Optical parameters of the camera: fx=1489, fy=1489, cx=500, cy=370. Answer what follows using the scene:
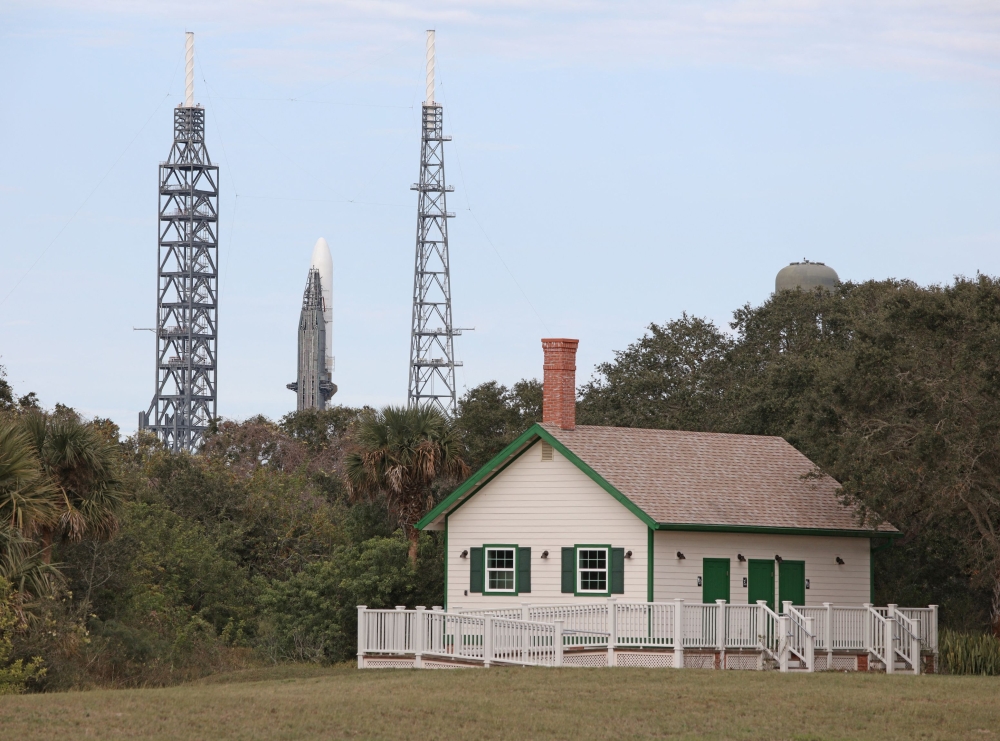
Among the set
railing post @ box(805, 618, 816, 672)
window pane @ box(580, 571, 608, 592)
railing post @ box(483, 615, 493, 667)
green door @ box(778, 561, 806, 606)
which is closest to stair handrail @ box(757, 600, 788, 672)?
railing post @ box(805, 618, 816, 672)

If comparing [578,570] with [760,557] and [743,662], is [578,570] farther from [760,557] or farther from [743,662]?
[743,662]

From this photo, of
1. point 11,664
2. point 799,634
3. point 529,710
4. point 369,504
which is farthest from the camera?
point 369,504

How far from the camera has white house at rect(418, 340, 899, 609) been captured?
3197 centimetres

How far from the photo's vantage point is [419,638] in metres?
30.8

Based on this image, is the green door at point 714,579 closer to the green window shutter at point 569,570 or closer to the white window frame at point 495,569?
the green window shutter at point 569,570

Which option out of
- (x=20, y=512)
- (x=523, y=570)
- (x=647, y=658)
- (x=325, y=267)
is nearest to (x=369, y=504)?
(x=523, y=570)

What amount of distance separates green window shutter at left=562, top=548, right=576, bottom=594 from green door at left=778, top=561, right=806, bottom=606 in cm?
471

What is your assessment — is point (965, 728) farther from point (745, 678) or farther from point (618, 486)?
point (618, 486)

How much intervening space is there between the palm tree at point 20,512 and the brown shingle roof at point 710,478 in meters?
12.8

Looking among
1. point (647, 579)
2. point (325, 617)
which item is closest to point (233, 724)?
point (647, 579)

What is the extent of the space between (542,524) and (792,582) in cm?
582

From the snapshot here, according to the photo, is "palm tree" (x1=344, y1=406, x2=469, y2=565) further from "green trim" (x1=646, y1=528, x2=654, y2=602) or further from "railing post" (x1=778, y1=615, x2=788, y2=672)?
"railing post" (x1=778, y1=615, x2=788, y2=672)

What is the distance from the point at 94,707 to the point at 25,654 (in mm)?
6759

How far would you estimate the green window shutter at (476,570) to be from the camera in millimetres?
34031
